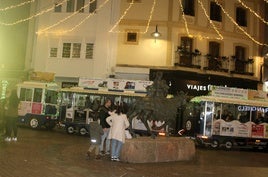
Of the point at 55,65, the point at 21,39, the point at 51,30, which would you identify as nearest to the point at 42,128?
the point at 55,65

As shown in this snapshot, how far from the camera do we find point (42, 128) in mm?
24797

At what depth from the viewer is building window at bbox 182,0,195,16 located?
28.2 metres

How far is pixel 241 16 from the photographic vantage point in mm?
30391

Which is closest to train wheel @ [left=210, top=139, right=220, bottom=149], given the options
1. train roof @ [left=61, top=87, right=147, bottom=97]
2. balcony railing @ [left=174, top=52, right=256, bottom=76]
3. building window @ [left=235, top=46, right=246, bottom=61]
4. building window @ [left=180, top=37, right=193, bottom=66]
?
train roof @ [left=61, top=87, right=147, bottom=97]

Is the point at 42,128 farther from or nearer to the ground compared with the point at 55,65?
nearer to the ground

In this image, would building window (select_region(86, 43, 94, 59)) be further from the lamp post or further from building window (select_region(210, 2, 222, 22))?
building window (select_region(210, 2, 222, 22))

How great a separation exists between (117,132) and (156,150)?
1.70 metres

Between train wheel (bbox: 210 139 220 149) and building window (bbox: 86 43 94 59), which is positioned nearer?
train wheel (bbox: 210 139 220 149)

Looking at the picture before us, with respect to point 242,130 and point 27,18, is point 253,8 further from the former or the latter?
point 27,18

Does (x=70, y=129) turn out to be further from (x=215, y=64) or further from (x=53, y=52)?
(x=215, y=64)

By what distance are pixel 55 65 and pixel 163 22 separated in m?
8.11

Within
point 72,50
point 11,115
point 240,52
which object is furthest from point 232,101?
point 72,50

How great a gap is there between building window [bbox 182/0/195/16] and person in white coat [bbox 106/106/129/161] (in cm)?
→ 1676

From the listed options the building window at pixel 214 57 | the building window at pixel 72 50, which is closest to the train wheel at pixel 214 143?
the building window at pixel 214 57
